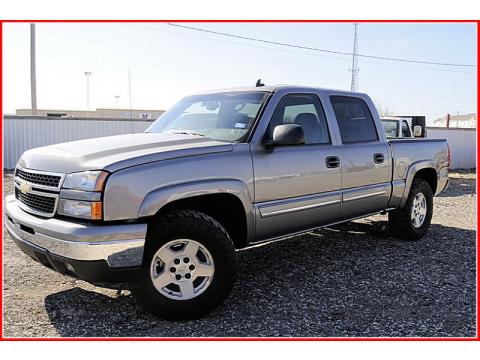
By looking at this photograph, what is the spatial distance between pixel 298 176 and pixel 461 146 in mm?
19208

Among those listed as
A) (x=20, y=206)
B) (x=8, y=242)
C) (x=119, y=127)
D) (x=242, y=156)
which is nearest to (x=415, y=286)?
(x=242, y=156)

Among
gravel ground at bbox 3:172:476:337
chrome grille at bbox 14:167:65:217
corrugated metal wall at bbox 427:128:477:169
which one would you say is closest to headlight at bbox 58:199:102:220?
chrome grille at bbox 14:167:65:217

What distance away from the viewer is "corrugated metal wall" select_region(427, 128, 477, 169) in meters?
20.6

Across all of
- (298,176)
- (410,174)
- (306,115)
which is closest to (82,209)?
(298,176)

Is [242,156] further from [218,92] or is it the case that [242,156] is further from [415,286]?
[415,286]

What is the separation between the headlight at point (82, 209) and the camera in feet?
10.4

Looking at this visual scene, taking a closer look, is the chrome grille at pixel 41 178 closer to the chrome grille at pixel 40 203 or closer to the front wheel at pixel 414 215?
the chrome grille at pixel 40 203

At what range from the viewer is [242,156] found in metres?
3.86

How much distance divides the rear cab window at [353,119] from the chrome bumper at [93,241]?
2648mm

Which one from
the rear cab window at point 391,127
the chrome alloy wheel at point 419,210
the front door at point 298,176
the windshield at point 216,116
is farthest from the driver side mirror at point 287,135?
the rear cab window at point 391,127

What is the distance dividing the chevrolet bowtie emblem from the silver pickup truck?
3 cm

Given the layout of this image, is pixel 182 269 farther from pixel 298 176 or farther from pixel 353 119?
pixel 353 119

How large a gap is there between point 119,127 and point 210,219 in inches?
592

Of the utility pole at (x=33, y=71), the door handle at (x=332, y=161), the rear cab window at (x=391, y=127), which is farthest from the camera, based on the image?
the utility pole at (x=33, y=71)
